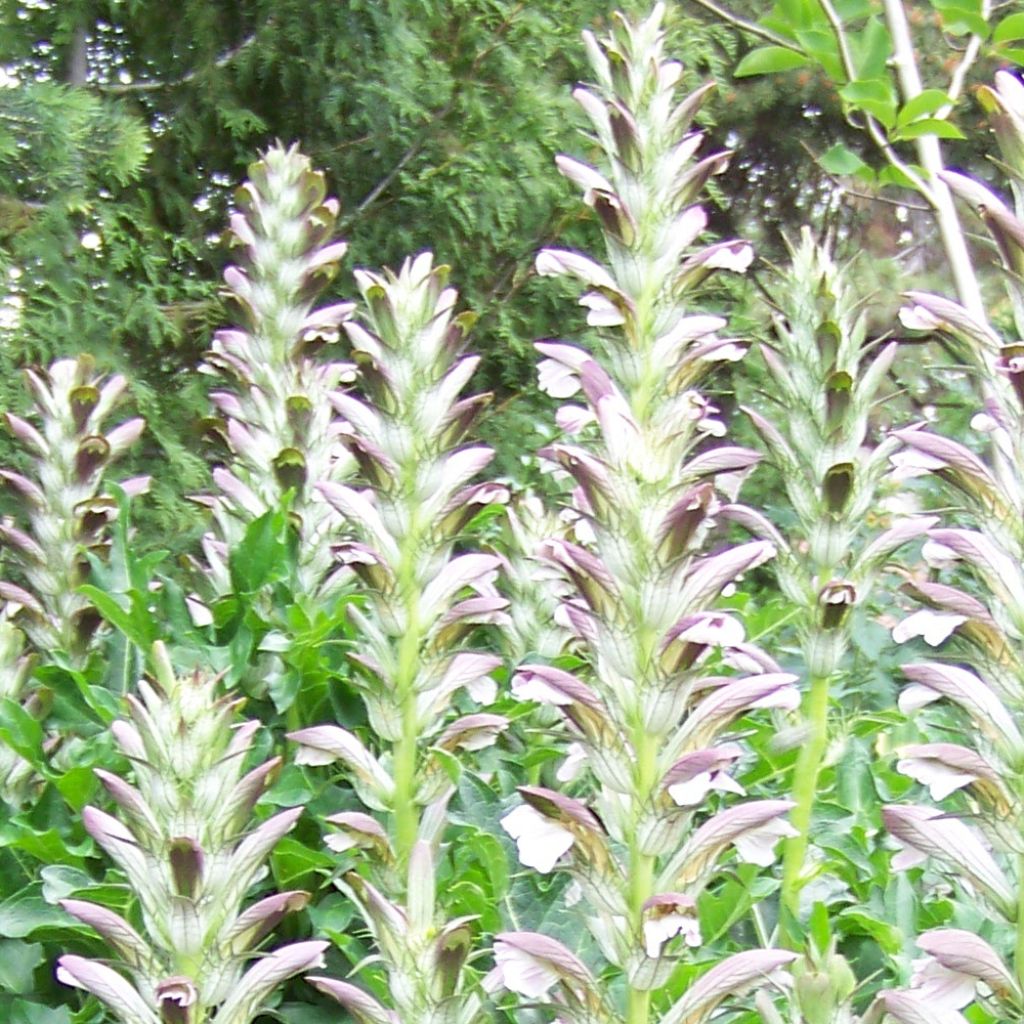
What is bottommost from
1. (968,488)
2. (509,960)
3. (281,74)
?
(509,960)

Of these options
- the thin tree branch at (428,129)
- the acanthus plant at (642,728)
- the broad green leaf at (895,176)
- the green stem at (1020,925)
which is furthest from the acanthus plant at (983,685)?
the thin tree branch at (428,129)

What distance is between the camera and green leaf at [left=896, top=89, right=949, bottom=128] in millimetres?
2105

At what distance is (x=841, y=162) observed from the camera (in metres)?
2.40

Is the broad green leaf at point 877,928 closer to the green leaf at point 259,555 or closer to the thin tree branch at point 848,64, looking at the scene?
the green leaf at point 259,555

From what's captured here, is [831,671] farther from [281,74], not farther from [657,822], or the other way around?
[281,74]

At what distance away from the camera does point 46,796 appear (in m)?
1.41

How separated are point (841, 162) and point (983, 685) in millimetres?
1630

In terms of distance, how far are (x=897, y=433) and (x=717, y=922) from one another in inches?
22.7

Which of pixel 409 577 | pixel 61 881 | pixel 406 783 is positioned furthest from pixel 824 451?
pixel 61 881

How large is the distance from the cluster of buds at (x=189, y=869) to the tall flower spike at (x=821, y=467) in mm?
660

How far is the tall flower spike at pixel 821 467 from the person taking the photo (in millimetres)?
1410

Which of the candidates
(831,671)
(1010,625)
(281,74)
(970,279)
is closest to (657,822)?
(1010,625)

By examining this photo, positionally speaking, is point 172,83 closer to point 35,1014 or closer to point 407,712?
point 407,712

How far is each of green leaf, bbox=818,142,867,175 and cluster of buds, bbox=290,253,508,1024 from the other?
127 centimetres
